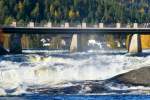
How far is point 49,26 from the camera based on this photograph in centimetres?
13100

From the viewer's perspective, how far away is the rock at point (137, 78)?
223 feet

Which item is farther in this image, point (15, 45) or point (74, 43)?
point (74, 43)

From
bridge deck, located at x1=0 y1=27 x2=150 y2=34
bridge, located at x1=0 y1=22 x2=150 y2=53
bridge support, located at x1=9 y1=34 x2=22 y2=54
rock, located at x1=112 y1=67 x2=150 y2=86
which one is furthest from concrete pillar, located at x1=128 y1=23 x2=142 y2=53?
rock, located at x1=112 y1=67 x2=150 y2=86

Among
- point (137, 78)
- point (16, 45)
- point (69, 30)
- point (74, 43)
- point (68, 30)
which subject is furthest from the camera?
point (74, 43)

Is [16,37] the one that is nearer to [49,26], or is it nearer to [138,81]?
[49,26]

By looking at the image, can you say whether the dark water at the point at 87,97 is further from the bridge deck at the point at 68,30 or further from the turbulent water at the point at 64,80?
the bridge deck at the point at 68,30

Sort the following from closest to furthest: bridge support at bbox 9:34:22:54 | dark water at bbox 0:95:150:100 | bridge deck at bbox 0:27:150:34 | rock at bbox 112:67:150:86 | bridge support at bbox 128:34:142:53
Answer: dark water at bbox 0:95:150:100 < rock at bbox 112:67:150:86 < bridge deck at bbox 0:27:150:34 < bridge support at bbox 9:34:22:54 < bridge support at bbox 128:34:142:53

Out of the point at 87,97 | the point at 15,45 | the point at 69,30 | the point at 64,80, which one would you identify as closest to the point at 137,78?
the point at 64,80

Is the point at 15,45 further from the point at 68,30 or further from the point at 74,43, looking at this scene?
the point at 68,30

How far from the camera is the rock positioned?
223 feet

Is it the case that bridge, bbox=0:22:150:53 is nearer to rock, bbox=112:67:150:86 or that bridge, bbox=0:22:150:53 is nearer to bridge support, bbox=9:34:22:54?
bridge support, bbox=9:34:22:54

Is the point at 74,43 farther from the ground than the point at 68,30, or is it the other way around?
the point at 68,30

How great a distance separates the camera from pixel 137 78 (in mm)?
68875

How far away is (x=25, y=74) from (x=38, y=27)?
180 feet
